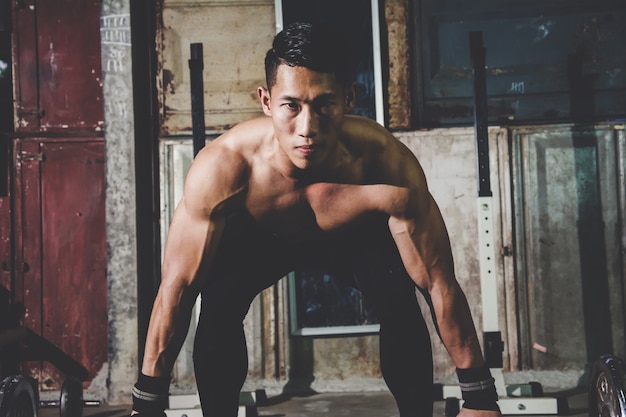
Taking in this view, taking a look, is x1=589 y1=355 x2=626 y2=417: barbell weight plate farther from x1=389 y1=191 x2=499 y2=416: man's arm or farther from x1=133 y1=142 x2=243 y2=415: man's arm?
x1=133 y1=142 x2=243 y2=415: man's arm

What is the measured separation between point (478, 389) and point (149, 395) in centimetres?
86

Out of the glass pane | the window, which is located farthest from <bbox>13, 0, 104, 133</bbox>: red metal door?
the glass pane

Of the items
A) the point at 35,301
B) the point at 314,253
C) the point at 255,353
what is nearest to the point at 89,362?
the point at 35,301

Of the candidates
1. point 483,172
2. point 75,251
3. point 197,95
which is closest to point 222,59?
point 197,95

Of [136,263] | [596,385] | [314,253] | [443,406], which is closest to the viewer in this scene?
[314,253]

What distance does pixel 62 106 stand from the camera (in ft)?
12.2

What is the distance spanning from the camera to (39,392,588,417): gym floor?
10.3ft

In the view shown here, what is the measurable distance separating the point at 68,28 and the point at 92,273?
58.4 inches

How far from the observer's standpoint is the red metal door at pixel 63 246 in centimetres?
370

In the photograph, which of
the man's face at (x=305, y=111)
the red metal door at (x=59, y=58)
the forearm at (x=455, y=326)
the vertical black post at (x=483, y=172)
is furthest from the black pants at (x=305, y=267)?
the red metal door at (x=59, y=58)

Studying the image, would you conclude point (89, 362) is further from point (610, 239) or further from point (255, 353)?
point (610, 239)

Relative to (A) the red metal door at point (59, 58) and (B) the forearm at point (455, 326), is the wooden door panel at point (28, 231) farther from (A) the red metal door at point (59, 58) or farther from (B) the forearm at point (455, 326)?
(B) the forearm at point (455, 326)

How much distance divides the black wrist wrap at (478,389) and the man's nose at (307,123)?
75 centimetres

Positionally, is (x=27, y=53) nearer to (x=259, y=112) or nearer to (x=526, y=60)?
(x=259, y=112)
